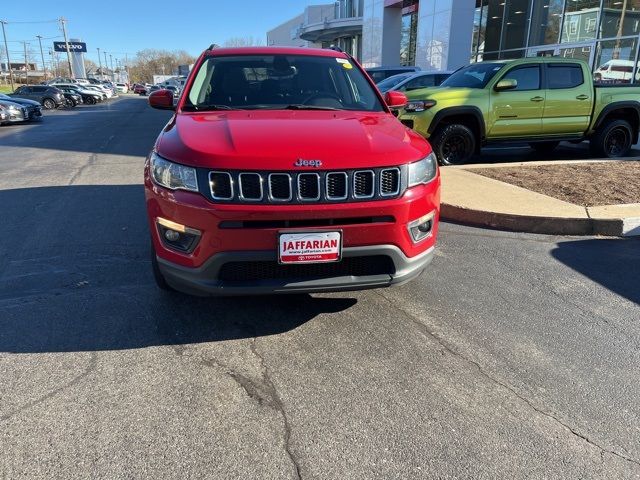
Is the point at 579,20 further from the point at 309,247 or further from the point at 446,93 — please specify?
the point at 309,247

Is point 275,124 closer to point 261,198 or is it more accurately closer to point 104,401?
point 261,198

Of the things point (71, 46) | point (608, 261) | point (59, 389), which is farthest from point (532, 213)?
point (71, 46)

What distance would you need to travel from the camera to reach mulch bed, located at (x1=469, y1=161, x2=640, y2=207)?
21.6 feet

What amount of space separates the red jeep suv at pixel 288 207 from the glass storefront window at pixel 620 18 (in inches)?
610

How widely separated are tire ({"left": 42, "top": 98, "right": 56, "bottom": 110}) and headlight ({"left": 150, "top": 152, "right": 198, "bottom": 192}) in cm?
3736

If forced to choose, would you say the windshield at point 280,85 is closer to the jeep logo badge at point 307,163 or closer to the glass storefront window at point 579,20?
the jeep logo badge at point 307,163

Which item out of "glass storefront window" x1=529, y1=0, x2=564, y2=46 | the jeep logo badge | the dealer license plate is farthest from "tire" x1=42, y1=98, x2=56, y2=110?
the dealer license plate

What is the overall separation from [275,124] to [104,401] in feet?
6.61

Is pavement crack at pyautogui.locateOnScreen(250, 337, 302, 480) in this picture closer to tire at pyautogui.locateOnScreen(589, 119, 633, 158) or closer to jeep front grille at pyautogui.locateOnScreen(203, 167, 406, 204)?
jeep front grille at pyautogui.locateOnScreen(203, 167, 406, 204)

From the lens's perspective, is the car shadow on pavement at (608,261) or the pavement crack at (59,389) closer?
the pavement crack at (59,389)

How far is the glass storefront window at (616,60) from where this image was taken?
48.5 ft

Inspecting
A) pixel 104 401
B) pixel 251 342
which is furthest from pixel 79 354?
pixel 251 342

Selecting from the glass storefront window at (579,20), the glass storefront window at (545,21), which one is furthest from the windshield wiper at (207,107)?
the glass storefront window at (545,21)

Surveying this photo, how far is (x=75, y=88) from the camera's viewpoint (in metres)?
40.8
